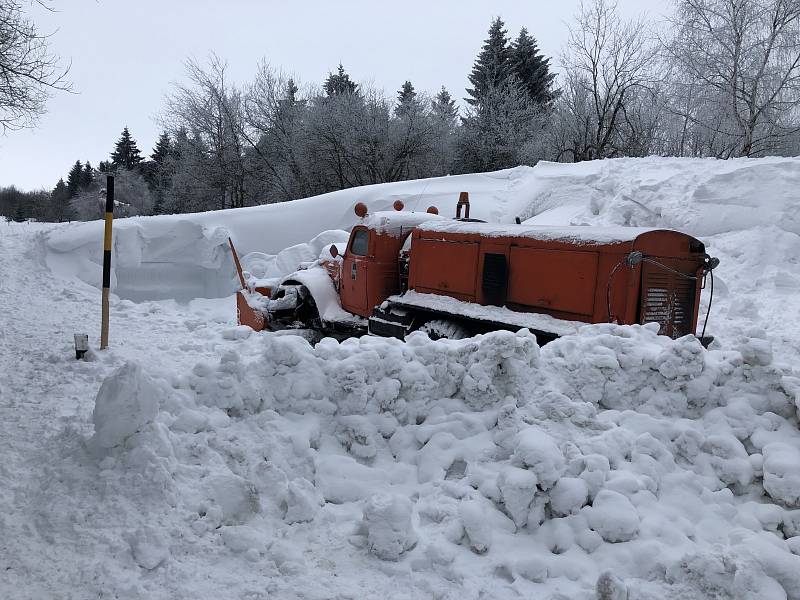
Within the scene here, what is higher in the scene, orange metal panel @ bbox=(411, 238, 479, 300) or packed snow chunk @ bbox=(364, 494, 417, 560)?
orange metal panel @ bbox=(411, 238, 479, 300)

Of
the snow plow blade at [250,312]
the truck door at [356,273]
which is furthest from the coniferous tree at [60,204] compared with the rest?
the truck door at [356,273]

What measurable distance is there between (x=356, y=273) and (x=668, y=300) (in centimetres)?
412

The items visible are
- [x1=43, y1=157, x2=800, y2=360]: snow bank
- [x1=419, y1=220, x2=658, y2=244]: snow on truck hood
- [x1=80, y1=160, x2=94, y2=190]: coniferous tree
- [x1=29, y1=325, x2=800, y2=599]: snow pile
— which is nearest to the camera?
[x1=29, y1=325, x2=800, y2=599]: snow pile

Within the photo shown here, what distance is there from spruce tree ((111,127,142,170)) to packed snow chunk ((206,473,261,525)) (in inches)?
2351

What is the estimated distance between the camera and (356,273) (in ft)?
26.9

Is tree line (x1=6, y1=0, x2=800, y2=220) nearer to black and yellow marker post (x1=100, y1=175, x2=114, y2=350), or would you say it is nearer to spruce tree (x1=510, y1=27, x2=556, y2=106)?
spruce tree (x1=510, y1=27, x2=556, y2=106)

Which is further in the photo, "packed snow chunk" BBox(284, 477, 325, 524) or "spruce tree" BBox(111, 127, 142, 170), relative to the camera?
"spruce tree" BBox(111, 127, 142, 170)

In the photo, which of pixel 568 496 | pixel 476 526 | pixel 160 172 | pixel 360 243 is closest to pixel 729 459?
pixel 568 496

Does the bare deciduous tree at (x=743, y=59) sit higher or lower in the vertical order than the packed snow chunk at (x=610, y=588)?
higher

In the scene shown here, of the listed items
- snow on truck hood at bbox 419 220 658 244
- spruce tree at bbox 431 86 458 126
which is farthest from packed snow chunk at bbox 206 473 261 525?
spruce tree at bbox 431 86 458 126

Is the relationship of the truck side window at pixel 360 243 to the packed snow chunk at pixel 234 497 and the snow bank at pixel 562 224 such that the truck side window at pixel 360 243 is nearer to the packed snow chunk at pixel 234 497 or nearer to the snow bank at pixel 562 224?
the snow bank at pixel 562 224

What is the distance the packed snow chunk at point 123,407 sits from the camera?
9.36 feet

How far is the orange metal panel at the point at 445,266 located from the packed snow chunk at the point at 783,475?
155 inches

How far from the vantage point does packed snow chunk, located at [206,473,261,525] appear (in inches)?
107
